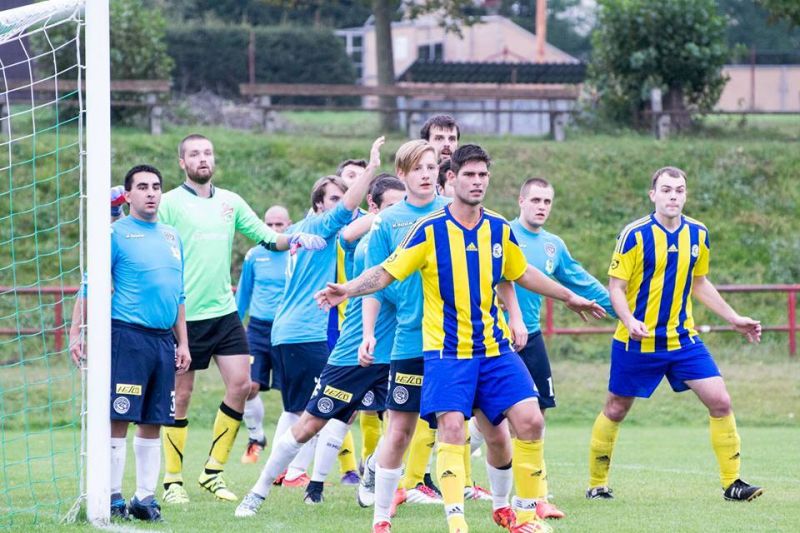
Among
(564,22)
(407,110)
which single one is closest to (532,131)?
(407,110)

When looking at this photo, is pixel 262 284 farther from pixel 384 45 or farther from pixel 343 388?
pixel 384 45

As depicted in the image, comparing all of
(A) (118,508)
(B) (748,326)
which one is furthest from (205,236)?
(B) (748,326)

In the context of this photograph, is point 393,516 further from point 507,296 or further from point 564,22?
point 564,22

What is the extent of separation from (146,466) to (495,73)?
26997mm

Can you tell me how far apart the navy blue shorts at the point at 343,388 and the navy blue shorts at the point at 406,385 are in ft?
2.54

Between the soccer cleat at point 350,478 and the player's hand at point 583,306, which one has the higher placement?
the player's hand at point 583,306

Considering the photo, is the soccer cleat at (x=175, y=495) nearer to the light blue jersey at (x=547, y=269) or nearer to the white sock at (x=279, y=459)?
the white sock at (x=279, y=459)

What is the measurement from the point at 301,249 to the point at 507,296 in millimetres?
2247

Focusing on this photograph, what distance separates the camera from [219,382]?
17422mm

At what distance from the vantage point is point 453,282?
670 cm

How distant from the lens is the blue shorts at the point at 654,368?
8328 millimetres

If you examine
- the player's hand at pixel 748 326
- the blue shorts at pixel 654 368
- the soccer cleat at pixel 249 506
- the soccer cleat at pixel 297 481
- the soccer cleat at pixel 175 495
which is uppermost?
the player's hand at pixel 748 326

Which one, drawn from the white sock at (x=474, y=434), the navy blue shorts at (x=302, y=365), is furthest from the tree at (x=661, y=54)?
the navy blue shorts at (x=302, y=365)

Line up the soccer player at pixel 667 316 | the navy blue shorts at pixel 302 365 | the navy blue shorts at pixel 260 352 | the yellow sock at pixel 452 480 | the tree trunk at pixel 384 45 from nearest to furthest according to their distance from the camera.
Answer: the yellow sock at pixel 452 480 → the soccer player at pixel 667 316 → the navy blue shorts at pixel 302 365 → the navy blue shorts at pixel 260 352 → the tree trunk at pixel 384 45
